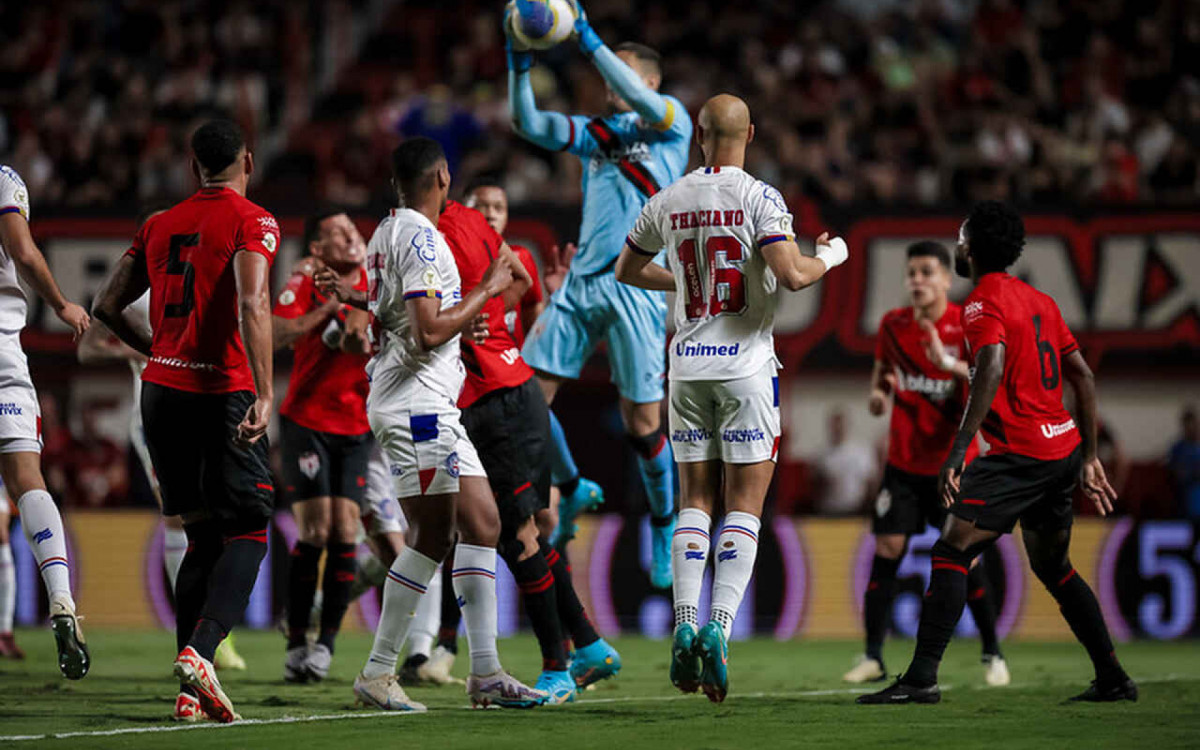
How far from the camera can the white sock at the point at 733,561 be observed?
6.41m

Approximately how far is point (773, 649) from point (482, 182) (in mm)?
4894

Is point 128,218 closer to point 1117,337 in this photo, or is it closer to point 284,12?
point 284,12

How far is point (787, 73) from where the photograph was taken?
706 inches

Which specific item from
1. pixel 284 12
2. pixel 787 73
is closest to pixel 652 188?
pixel 787 73

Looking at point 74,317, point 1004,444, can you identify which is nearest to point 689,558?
point 1004,444

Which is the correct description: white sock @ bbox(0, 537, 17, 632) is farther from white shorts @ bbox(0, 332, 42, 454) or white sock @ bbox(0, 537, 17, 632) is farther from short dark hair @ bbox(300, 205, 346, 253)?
white shorts @ bbox(0, 332, 42, 454)

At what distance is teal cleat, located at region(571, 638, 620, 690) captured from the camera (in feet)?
24.6

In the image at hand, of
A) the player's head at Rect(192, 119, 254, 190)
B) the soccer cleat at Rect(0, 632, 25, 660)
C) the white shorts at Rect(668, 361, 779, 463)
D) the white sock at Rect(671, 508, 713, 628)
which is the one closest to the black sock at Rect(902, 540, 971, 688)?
the white shorts at Rect(668, 361, 779, 463)

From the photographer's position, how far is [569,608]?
24.9 feet

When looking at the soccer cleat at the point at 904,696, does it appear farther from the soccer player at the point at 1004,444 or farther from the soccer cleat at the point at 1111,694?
the soccer cleat at the point at 1111,694

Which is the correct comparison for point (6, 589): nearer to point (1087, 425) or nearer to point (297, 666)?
point (297, 666)

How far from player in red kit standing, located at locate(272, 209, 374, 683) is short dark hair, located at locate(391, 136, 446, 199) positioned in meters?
2.04

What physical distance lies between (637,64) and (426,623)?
354 cm

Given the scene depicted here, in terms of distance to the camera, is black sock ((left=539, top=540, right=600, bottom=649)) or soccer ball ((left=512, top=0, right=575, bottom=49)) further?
soccer ball ((left=512, top=0, right=575, bottom=49))
